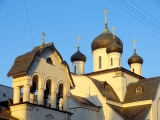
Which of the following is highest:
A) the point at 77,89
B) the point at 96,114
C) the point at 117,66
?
the point at 117,66

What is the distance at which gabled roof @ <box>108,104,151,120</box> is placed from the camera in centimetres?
2578

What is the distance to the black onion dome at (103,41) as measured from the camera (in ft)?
102

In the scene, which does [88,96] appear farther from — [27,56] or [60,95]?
[27,56]

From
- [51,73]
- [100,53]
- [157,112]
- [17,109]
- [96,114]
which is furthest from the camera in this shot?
[100,53]

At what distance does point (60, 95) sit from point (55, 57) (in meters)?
1.99

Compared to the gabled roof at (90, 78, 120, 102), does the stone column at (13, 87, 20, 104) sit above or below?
below

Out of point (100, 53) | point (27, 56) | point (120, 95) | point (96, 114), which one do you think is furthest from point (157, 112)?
point (27, 56)

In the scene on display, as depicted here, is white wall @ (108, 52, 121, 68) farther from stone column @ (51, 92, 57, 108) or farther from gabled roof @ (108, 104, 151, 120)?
stone column @ (51, 92, 57, 108)

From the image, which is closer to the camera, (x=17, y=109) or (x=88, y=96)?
(x=17, y=109)

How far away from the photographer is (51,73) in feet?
62.4

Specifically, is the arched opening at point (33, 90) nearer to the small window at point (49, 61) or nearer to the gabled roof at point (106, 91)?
the small window at point (49, 61)

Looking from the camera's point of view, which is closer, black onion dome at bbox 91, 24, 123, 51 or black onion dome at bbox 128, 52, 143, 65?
black onion dome at bbox 91, 24, 123, 51

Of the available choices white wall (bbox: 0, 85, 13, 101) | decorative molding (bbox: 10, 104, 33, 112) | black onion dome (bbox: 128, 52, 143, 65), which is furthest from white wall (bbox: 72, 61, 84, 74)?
decorative molding (bbox: 10, 104, 33, 112)

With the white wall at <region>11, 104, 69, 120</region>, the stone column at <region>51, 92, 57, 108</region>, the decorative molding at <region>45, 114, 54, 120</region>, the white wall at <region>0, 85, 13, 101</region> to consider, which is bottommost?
the decorative molding at <region>45, 114, 54, 120</region>
